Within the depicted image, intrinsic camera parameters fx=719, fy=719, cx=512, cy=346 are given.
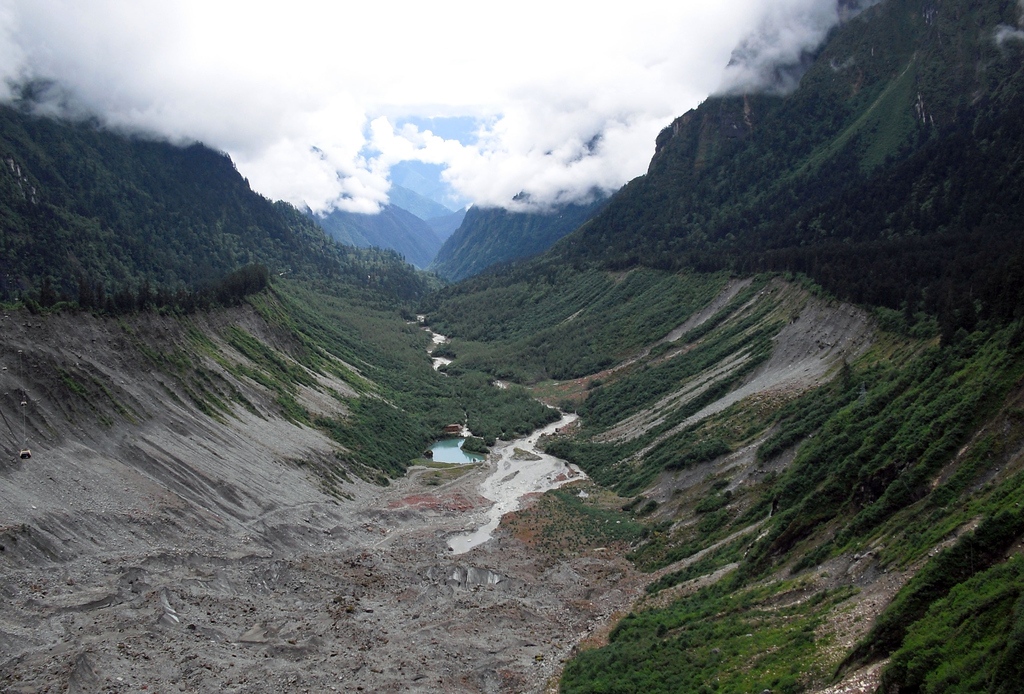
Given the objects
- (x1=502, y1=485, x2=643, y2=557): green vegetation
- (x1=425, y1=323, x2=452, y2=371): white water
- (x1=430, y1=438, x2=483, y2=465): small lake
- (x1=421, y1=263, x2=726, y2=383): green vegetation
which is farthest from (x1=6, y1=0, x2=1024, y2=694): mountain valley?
(x1=425, y1=323, x2=452, y2=371): white water

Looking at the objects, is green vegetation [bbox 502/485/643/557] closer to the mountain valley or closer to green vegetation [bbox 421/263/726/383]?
the mountain valley

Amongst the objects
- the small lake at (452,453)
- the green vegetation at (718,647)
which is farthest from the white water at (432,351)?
the green vegetation at (718,647)

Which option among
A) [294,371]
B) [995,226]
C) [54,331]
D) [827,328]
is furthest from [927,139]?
[54,331]

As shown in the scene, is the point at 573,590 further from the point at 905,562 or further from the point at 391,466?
the point at 391,466

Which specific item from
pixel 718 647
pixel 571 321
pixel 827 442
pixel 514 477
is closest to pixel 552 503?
pixel 514 477

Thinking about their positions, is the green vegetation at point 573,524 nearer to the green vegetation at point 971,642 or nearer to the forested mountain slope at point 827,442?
the forested mountain slope at point 827,442

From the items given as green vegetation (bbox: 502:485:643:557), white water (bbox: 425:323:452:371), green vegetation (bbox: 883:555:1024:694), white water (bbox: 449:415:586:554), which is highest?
green vegetation (bbox: 883:555:1024:694)
